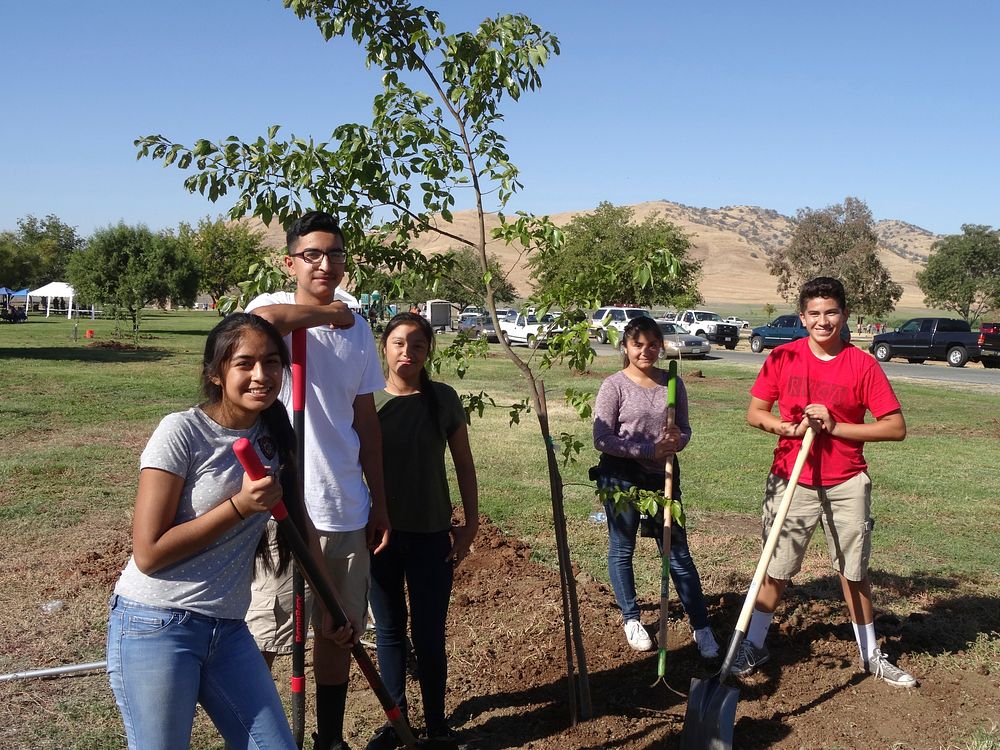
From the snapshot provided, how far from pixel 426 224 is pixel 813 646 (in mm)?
3118

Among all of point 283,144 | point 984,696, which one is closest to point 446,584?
point 283,144

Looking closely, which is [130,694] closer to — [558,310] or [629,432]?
[558,310]

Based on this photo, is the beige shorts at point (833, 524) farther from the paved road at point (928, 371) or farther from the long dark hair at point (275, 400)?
the paved road at point (928, 371)

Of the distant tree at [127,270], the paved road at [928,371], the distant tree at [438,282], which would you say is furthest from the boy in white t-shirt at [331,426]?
the distant tree at [127,270]

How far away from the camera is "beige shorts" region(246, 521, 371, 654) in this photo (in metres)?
3.15

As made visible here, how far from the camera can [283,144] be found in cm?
347

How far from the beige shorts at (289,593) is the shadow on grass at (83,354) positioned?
23.4m

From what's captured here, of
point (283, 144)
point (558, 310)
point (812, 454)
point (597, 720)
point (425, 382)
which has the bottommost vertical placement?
point (597, 720)

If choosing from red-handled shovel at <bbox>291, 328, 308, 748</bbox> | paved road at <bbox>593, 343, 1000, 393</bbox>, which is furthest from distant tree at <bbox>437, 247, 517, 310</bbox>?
paved road at <bbox>593, 343, 1000, 393</bbox>

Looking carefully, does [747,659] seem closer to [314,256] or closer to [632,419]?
[632,419]

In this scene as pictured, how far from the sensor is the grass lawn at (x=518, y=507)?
4.75 meters

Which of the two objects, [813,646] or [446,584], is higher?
[446,584]

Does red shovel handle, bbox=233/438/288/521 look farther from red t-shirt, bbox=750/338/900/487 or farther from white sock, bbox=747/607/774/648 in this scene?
white sock, bbox=747/607/774/648

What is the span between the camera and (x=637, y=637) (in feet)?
15.3
